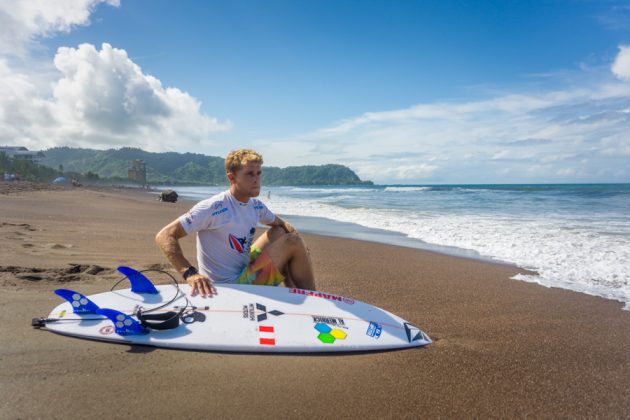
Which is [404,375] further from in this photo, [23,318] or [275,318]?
[23,318]

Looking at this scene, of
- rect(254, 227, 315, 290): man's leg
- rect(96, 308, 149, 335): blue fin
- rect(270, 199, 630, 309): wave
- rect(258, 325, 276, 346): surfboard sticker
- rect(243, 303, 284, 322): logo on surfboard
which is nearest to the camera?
rect(96, 308, 149, 335): blue fin

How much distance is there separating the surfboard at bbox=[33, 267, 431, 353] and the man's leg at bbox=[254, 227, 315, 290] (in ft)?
0.75

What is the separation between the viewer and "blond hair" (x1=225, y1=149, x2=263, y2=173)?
3.04m

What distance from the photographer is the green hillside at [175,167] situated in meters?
106

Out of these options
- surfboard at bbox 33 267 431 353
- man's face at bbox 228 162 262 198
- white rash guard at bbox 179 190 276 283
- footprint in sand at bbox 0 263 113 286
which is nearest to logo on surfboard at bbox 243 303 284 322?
surfboard at bbox 33 267 431 353

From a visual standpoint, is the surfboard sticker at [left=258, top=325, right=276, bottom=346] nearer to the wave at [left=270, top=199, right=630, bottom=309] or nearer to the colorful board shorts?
the colorful board shorts

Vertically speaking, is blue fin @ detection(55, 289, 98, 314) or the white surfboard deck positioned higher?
blue fin @ detection(55, 289, 98, 314)

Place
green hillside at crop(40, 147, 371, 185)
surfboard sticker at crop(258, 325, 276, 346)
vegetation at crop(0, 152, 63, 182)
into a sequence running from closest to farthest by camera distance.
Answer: surfboard sticker at crop(258, 325, 276, 346), vegetation at crop(0, 152, 63, 182), green hillside at crop(40, 147, 371, 185)

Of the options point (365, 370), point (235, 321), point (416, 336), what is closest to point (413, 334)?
point (416, 336)

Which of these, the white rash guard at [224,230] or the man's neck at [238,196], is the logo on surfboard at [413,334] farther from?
the man's neck at [238,196]

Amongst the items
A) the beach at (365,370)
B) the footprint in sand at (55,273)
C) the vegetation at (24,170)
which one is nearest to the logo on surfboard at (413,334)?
the beach at (365,370)

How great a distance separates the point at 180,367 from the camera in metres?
2.28

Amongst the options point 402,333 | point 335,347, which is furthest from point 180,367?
point 402,333

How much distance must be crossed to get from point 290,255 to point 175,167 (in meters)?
121
